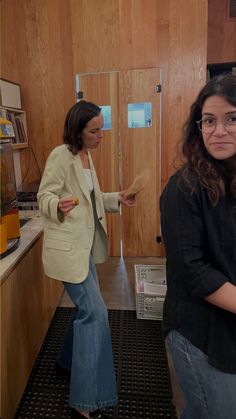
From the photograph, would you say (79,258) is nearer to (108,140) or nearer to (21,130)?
(108,140)

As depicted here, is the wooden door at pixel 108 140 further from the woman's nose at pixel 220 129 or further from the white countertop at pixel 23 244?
the woman's nose at pixel 220 129

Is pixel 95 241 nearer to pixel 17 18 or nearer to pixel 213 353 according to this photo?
pixel 213 353

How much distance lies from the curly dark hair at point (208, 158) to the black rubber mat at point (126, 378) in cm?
133

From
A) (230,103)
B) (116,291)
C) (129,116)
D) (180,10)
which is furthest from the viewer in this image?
(129,116)

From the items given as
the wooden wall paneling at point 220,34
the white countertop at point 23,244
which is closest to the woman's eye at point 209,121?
the white countertop at point 23,244

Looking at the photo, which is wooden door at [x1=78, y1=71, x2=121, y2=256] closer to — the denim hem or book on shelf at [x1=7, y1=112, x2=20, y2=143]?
book on shelf at [x1=7, y1=112, x2=20, y2=143]

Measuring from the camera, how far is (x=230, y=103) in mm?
829

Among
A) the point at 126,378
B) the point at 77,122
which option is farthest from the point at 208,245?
the point at 126,378

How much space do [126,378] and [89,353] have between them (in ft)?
1.76

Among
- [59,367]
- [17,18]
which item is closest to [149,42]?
[17,18]

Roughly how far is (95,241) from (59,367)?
2.67 ft

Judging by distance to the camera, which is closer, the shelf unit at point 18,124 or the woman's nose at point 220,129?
the woman's nose at point 220,129

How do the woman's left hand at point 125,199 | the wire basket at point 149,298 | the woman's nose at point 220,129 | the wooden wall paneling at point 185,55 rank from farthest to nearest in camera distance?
the wooden wall paneling at point 185,55
the wire basket at point 149,298
the woman's left hand at point 125,199
the woman's nose at point 220,129

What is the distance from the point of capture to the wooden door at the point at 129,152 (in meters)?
3.22
